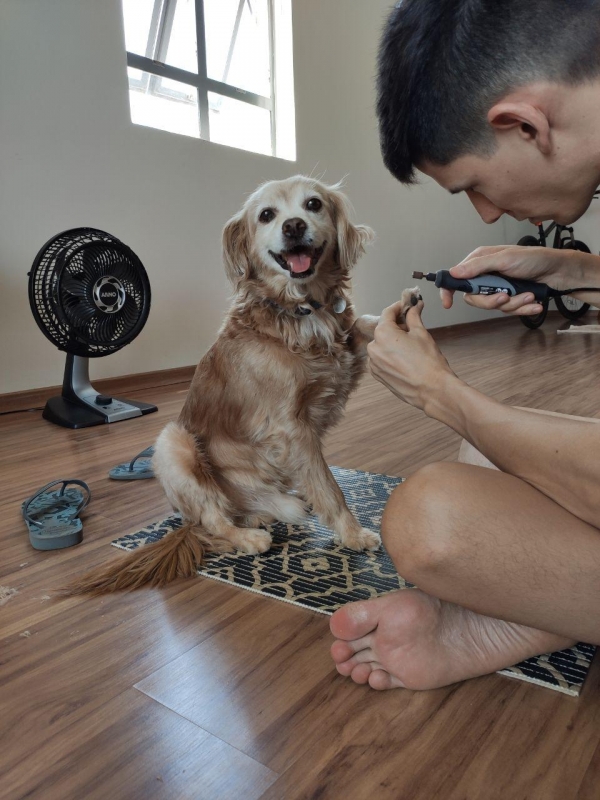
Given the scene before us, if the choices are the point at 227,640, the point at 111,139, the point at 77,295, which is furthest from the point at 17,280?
the point at 227,640

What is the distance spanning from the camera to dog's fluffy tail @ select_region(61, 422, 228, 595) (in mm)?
1236

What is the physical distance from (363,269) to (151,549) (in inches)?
168

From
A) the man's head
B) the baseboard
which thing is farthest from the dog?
the baseboard

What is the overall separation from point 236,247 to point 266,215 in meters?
0.14

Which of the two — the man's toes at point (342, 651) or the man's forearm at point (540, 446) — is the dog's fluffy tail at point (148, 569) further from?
the man's forearm at point (540, 446)

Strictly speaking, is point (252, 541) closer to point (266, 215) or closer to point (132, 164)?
point (266, 215)

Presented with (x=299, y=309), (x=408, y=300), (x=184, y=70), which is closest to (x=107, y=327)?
(x=299, y=309)

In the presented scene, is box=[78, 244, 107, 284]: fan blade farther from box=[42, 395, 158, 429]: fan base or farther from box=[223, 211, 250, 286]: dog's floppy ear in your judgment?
box=[223, 211, 250, 286]: dog's floppy ear

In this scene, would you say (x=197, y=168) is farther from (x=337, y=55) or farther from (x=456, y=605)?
(x=456, y=605)

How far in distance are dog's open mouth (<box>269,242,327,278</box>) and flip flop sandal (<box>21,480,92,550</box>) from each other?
0.91m

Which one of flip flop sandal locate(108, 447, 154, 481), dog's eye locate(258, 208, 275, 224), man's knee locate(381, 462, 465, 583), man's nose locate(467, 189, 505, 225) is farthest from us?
flip flop sandal locate(108, 447, 154, 481)

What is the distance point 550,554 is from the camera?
28.2 inches

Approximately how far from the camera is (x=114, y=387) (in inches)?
136

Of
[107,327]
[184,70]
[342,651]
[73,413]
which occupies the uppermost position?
[184,70]
